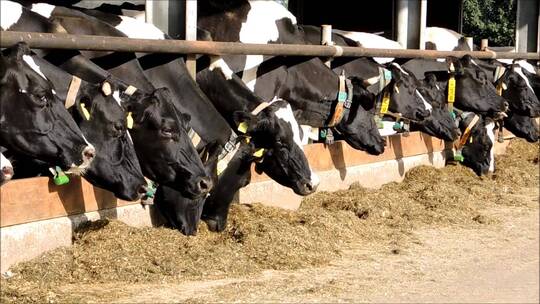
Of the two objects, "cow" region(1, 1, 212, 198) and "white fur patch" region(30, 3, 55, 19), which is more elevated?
"white fur patch" region(30, 3, 55, 19)

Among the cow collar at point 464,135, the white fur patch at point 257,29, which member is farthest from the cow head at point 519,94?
the white fur patch at point 257,29

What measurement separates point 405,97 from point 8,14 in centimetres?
456

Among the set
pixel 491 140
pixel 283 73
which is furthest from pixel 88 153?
pixel 491 140

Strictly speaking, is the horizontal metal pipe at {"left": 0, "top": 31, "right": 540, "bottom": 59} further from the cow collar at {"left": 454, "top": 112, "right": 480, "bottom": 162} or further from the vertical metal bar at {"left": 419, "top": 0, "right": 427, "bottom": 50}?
the cow collar at {"left": 454, "top": 112, "right": 480, "bottom": 162}

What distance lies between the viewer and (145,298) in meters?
5.64

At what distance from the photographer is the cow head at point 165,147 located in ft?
20.8

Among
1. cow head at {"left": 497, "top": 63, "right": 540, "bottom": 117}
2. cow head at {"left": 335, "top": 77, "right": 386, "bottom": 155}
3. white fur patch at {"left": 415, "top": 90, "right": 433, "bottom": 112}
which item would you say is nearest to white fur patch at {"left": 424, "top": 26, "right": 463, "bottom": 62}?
cow head at {"left": 497, "top": 63, "right": 540, "bottom": 117}

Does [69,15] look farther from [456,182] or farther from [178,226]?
[456,182]

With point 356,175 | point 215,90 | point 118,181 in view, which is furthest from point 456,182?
point 118,181

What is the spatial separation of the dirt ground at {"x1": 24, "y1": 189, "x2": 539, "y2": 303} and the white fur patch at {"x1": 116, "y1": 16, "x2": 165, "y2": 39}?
84.9 inches

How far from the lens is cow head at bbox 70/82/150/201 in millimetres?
5953

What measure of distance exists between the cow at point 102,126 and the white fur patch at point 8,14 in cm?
57

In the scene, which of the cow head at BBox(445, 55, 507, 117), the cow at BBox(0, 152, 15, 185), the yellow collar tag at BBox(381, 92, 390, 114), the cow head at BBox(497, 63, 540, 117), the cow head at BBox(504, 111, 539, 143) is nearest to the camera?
the cow at BBox(0, 152, 15, 185)

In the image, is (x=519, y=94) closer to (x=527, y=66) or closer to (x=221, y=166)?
(x=527, y=66)
